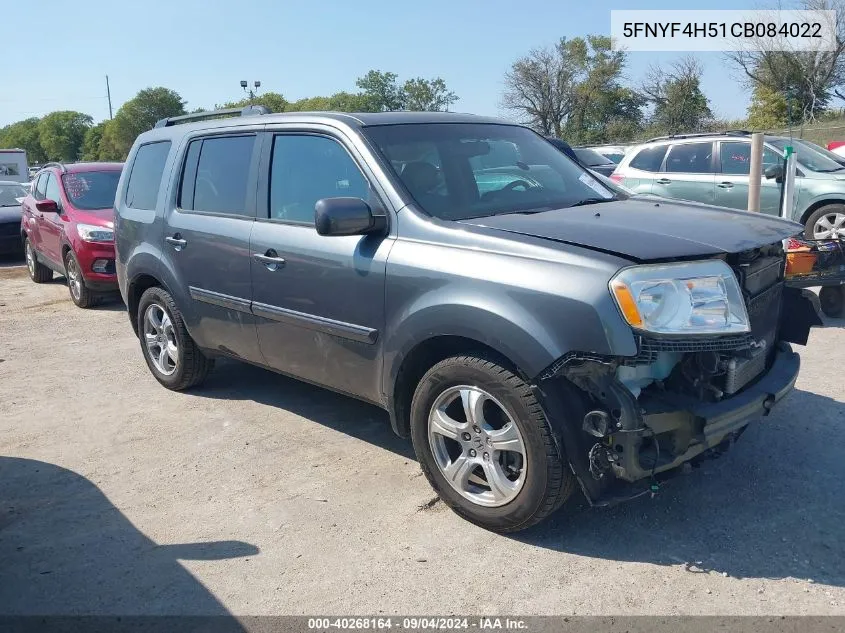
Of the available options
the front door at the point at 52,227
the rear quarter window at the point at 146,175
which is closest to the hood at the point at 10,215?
the front door at the point at 52,227

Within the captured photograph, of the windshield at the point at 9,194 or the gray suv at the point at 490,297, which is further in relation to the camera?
the windshield at the point at 9,194

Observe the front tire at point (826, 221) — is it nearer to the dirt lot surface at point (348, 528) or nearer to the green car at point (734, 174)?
the green car at point (734, 174)

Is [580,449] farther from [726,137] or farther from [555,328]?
[726,137]

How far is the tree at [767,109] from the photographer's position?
35.9 m

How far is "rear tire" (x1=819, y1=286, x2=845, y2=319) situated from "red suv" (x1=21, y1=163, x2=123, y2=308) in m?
7.44

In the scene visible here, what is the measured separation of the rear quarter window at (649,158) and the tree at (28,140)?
4469 inches

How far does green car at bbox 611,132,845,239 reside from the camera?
9.34 meters

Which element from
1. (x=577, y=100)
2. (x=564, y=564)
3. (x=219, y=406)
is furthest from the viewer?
(x=577, y=100)

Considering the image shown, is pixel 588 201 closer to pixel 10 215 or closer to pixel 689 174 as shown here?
pixel 689 174

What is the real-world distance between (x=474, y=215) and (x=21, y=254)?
13.1 meters

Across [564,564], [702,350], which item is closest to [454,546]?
[564,564]

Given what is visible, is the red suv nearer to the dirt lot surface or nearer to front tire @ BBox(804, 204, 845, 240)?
the dirt lot surface

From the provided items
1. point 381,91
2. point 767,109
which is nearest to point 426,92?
point 381,91

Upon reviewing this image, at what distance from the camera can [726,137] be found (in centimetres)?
1036
